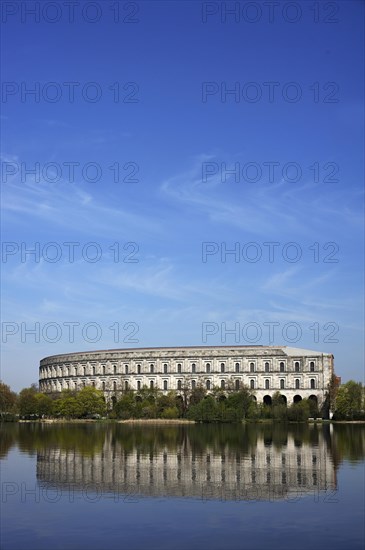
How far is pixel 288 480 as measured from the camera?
27.9 metres

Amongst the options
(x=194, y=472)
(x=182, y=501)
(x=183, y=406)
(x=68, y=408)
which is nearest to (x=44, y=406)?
(x=68, y=408)

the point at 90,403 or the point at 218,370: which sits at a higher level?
the point at 218,370

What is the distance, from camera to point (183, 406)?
109688 mm

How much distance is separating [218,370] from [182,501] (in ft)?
323

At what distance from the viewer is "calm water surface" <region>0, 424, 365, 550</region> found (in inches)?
706

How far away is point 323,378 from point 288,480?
91.4 m

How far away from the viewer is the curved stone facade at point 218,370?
11806 cm

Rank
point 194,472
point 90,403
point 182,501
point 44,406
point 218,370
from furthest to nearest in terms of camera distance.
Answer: point 218,370 < point 44,406 < point 90,403 < point 194,472 < point 182,501

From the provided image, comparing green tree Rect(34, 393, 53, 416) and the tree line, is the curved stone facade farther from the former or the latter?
green tree Rect(34, 393, 53, 416)

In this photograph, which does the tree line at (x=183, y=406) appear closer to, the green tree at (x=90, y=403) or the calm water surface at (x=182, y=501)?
the green tree at (x=90, y=403)

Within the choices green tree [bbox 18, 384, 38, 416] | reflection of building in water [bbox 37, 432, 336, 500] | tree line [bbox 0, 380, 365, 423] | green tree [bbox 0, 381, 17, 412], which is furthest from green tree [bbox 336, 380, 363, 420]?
reflection of building in water [bbox 37, 432, 336, 500]

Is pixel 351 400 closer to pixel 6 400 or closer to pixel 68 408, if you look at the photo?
pixel 68 408

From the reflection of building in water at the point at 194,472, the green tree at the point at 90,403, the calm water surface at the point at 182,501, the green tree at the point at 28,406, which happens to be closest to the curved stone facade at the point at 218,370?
the green tree at the point at 90,403

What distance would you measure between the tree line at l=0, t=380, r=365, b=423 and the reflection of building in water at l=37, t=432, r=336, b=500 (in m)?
57.5
